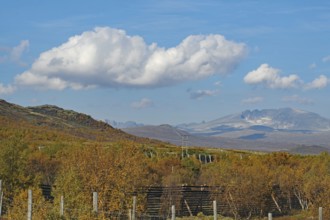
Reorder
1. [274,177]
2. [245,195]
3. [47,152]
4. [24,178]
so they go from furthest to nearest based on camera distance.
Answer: [47,152] → [274,177] → [245,195] → [24,178]

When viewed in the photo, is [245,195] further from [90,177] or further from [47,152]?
[47,152]

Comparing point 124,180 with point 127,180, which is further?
point 127,180

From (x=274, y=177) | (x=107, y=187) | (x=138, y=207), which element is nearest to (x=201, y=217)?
(x=138, y=207)

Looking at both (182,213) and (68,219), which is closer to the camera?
(68,219)

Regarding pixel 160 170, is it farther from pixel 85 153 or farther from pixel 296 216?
pixel 85 153

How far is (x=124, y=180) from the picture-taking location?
118 feet

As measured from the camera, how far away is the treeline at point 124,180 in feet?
112

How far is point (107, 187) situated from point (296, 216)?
26.4 m

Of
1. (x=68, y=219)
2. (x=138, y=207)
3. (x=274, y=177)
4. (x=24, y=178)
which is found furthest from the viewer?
(x=274, y=177)

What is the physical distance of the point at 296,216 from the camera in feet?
184

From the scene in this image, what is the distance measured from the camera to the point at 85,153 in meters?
36.8

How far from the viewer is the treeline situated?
34.1 m

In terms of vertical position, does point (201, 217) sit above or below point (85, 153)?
below

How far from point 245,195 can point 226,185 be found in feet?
6.12
